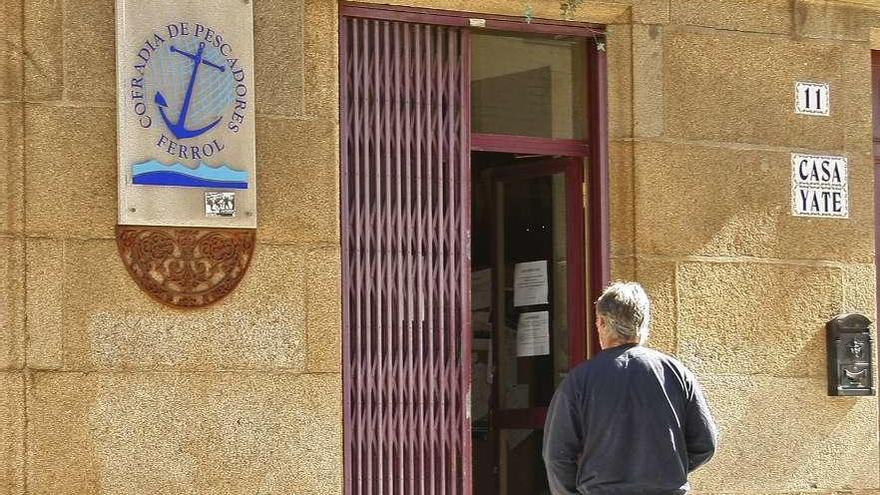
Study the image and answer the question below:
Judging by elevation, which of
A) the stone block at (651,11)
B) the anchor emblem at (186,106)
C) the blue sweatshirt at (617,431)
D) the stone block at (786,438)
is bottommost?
the stone block at (786,438)

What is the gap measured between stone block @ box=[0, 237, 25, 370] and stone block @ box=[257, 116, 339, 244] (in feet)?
3.80

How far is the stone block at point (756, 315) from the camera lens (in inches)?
384

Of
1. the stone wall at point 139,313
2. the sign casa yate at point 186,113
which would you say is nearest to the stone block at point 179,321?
the stone wall at point 139,313

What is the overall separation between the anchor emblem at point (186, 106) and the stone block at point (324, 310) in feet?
2.67

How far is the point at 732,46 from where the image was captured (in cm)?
998

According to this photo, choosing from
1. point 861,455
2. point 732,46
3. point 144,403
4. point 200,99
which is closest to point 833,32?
point 732,46

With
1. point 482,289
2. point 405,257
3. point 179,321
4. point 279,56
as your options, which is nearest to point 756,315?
point 482,289

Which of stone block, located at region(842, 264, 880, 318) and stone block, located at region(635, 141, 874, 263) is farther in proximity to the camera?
stone block, located at region(842, 264, 880, 318)

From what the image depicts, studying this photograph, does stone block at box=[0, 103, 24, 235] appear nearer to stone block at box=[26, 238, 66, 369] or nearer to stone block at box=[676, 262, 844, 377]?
stone block at box=[26, 238, 66, 369]

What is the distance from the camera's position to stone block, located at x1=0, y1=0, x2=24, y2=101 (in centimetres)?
819

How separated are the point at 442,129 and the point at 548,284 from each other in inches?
46.5

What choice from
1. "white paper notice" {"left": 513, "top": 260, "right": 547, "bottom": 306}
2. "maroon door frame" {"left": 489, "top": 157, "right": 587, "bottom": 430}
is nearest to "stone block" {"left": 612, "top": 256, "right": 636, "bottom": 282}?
"maroon door frame" {"left": 489, "top": 157, "right": 587, "bottom": 430}

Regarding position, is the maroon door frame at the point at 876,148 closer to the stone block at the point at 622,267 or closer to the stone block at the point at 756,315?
the stone block at the point at 756,315

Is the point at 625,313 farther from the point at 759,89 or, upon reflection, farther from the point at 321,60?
the point at 759,89
